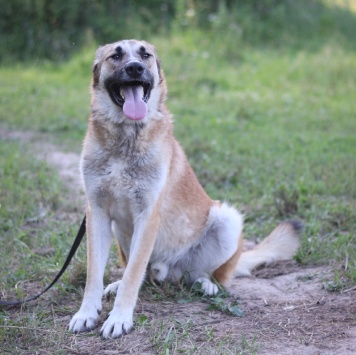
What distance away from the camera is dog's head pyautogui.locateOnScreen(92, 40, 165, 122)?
3.52 m

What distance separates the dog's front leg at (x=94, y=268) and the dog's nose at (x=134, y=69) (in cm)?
83

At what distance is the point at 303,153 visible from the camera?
6727 millimetres

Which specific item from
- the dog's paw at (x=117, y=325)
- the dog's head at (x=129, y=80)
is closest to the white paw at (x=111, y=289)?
the dog's paw at (x=117, y=325)

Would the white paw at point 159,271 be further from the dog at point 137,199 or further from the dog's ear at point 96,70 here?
the dog's ear at point 96,70

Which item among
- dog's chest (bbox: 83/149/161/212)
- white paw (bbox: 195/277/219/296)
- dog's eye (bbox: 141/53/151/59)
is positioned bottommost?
white paw (bbox: 195/277/219/296)

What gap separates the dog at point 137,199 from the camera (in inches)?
135

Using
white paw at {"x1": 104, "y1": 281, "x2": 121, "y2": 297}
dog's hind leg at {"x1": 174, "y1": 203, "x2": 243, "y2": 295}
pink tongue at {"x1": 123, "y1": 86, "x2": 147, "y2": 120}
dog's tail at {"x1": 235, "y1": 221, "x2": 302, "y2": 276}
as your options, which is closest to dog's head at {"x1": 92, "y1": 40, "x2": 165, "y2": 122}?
pink tongue at {"x1": 123, "y1": 86, "x2": 147, "y2": 120}

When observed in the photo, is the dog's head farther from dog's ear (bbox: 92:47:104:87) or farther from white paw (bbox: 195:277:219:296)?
white paw (bbox: 195:277:219:296)

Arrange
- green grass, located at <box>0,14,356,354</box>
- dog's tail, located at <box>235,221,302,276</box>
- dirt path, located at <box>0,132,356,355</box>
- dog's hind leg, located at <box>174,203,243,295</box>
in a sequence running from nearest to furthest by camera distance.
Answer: dirt path, located at <box>0,132,356,355</box> → green grass, located at <box>0,14,356,354</box> → dog's hind leg, located at <box>174,203,243,295</box> → dog's tail, located at <box>235,221,302,276</box>

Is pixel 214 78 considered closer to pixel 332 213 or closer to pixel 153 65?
pixel 332 213

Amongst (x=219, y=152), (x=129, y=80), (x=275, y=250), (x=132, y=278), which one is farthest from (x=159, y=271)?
(x=219, y=152)

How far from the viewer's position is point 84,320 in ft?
10.9

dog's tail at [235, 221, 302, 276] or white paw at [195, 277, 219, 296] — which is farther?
dog's tail at [235, 221, 302, 276]

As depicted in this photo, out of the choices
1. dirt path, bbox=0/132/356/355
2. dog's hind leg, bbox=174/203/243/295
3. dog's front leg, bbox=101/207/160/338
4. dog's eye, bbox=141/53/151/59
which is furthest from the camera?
dog's hind leg, bbox=174/203/243/295
